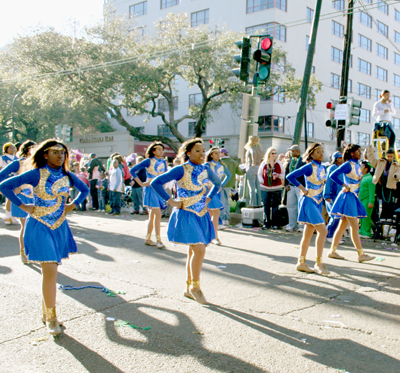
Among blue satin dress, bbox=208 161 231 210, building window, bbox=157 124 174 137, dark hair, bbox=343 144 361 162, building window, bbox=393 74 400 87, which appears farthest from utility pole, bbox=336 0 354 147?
building window, bbox=393 74 400 87

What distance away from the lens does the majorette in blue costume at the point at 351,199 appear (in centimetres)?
705

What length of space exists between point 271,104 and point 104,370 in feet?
116

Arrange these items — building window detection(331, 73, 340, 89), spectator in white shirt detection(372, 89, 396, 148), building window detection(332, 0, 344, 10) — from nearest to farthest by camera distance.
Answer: spectator in white shirt detection(372, 89, 396, 148), building window detection(332, 0, 344, 10), building window detection(331, 73, 340, 89)

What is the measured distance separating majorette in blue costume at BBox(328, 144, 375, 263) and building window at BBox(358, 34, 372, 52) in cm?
4367

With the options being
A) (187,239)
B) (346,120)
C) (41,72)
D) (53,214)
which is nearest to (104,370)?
(53,214)

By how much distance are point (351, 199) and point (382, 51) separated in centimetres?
4909

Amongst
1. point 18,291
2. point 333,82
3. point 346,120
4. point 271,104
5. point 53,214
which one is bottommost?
point 18,291

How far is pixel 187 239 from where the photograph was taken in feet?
15.4

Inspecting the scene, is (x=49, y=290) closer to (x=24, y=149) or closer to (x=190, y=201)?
(x=190, y=201)

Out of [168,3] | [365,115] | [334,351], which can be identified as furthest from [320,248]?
[365,115]

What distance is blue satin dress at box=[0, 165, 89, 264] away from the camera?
3852 mm

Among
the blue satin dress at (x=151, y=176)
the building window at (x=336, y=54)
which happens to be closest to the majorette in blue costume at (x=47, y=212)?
the blue satin dress at (x=151, y=176)

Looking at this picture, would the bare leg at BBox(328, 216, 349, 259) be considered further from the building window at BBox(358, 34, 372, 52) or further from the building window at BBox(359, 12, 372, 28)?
the building window at BBox(359, 12, 372, 28)

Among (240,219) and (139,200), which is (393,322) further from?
(139,200)
